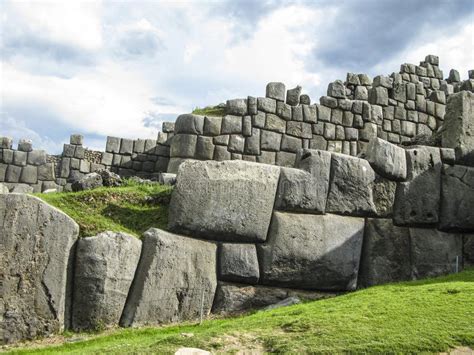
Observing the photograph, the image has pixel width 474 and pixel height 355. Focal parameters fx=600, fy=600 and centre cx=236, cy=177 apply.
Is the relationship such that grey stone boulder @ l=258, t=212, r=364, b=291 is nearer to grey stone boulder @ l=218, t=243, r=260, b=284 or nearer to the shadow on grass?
grey stone boulder @ l=218, t=243, r=260, b=284

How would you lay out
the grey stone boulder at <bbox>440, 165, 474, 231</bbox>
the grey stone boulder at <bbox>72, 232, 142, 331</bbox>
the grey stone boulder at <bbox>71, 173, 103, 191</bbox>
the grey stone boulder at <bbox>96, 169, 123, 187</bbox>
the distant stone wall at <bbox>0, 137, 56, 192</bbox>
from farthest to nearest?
the distant stone wall at <bbox>0, 137, 56, 192</bbox>
the grey stone boulder at <bbox>440, 165, 474, 231</bbox>
the grey stone boulder at <bbox>96, 169, 123, 187</bbox>
the grey stone boulder at <bbox>71, 173, 103, 191</bbox>
the grey stone boulder at <bbox>72, 232, 142, 331</bbox>

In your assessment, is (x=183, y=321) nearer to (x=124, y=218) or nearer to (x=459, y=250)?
(x=124, y=218)

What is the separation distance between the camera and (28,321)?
7.59m

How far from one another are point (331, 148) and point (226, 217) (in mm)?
7472

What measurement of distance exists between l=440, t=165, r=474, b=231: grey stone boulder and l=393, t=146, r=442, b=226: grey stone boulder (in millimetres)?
138

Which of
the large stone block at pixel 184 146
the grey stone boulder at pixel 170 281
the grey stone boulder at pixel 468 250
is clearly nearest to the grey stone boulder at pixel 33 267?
the grey stone boulder at pixel 170 281

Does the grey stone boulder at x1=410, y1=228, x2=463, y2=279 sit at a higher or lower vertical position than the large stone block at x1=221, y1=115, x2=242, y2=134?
lower

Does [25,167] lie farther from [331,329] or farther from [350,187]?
[331,329]

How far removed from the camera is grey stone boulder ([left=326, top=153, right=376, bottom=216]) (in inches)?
394

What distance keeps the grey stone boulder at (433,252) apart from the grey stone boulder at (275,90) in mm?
6039

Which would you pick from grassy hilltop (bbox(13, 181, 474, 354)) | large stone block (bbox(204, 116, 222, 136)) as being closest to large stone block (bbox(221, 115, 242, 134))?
large stone block (bbox(204, 116, 222, 136))

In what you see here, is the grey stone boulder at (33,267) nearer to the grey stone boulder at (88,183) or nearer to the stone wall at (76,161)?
the grey stone boulder at (88,183)

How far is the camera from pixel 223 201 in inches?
361

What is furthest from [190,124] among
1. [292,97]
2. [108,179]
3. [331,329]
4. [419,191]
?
[331,329]
